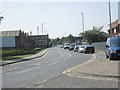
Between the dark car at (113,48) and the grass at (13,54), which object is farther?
the grass at (13,54)

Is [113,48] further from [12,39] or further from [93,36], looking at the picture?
[12,39]

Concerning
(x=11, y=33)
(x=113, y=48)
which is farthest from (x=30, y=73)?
(x=11, y=33)

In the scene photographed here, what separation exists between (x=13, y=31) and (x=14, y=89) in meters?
112

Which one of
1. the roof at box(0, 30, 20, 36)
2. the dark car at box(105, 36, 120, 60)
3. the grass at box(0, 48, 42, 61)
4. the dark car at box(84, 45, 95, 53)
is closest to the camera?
the dark car at box(105, 36, 120, 60)

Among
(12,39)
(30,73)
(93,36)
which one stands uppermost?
(93,36)

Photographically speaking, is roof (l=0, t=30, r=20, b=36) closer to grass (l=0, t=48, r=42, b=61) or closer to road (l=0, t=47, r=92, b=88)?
grass (l=0, t=48, r=42, b=61)

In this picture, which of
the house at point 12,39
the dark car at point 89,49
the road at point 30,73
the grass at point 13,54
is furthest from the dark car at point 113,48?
the house at point 12,39

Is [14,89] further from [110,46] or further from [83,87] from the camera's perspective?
[110,46]

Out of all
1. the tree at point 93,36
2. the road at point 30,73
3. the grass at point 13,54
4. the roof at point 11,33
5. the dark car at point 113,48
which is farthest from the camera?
the roof at point 11,33

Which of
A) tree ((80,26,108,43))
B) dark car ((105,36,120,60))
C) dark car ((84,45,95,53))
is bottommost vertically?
dark car ((84,45,95,53))

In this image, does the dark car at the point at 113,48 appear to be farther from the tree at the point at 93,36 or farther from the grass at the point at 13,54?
the tree at the point at 93,36

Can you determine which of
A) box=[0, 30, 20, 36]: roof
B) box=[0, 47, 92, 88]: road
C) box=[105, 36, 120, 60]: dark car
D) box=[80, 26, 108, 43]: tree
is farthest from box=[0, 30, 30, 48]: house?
box=[105, 36, 120, 60]: dark car

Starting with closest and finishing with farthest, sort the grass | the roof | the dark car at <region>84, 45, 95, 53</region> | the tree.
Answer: the grass, the dark car at <region>84, 45, 95, 53</region>, the tree, the roof

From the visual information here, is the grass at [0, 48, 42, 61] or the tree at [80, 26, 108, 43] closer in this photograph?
the grass at [0, 48, 42, 61]
